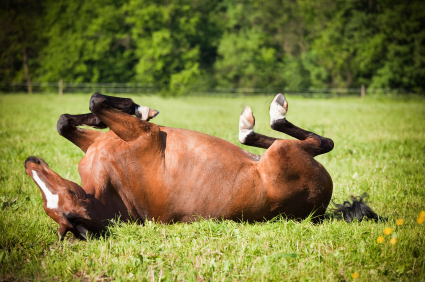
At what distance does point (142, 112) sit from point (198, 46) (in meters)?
31.9

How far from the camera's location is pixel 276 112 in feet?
9.79

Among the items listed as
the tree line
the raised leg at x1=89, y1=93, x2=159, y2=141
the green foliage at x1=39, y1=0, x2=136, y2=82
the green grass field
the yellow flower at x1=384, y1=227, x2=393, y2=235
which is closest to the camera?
the green grass field

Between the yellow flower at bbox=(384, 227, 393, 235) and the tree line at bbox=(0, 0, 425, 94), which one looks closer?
the yellow flower at bbox=(384, 227, 393, 235)

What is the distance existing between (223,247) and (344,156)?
384 centimetres

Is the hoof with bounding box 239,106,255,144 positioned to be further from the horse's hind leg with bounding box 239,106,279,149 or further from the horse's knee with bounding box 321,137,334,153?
the horse's knee with bounding box 321,137,334,153

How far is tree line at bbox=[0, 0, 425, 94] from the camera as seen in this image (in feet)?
Answer: 98.6

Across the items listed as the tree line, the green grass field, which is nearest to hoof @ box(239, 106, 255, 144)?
the green grass field

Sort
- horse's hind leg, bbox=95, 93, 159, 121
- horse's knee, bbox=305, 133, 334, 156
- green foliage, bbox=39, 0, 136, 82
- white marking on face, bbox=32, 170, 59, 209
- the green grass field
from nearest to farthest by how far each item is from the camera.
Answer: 1. the green grass field
2. white marking on face, bbox=32, 170, 59, 209
3. horse's hind leg, bbox=95, 93, 159, 121
4. horse's knee, bbox=305, 133, 334, 156
5. green foliage, bbox=39, 0, 136, 82

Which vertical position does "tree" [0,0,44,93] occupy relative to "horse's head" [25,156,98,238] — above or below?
above

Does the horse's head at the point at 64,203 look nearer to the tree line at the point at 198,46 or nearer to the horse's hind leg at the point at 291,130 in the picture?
the horse's hind leg at the point at 291,130

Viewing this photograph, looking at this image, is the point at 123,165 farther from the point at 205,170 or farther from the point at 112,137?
the point at 205,170

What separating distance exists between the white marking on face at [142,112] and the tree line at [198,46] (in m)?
25.6

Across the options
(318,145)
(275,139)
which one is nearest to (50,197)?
(275,139)

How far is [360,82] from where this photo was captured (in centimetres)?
3194
